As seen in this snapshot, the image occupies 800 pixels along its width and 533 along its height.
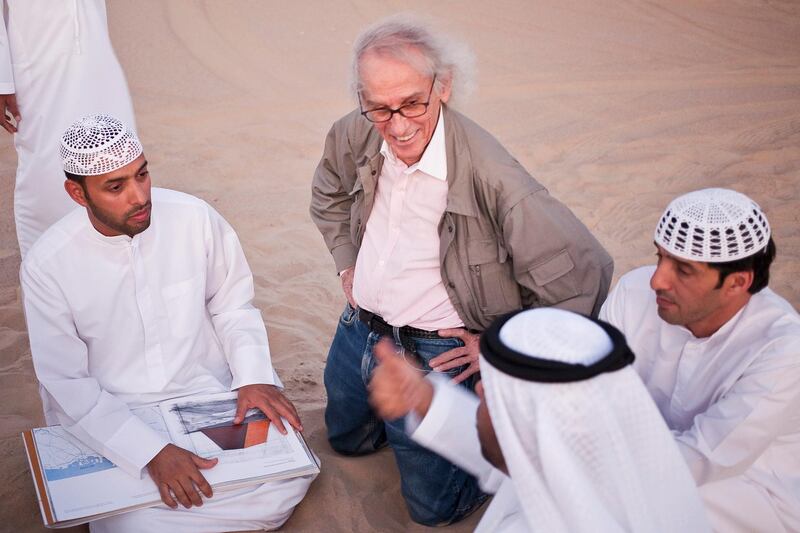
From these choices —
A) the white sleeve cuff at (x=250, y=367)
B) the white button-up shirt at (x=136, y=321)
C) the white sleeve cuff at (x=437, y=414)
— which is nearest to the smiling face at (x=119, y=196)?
the white button-up shirt at (x=136, y=321)

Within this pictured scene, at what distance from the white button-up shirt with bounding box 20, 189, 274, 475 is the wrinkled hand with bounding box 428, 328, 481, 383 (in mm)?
707

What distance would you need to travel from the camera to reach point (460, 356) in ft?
11.5

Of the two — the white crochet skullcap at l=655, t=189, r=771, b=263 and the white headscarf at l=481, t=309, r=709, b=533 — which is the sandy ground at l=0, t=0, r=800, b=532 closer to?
the white crochet skullcap at l=655, t=189, r=771, b=263

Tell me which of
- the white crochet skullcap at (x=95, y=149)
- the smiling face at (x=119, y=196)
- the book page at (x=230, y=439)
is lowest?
the book page at (x=230, y=439)

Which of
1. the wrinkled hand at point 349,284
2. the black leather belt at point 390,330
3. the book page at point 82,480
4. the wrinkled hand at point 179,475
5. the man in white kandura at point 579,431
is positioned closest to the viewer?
the man in white kandura at point 579,431

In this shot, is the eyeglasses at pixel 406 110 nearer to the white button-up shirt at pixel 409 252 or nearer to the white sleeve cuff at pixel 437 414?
the white button-up shirt at pixel 409 252

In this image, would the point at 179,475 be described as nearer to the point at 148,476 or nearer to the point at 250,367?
the point at 148,476

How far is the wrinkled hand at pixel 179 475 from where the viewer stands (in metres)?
3.21

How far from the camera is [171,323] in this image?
3715 mm

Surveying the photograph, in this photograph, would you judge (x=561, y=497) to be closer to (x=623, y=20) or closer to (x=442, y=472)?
(x=442, y=472)

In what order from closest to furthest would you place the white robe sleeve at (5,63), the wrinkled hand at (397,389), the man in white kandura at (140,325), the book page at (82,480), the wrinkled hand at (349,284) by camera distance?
the wrinkled hand at (397,389) → the book page at (82,480) → the man in white kandura at (140,325) → the wrinkled hand at (349,284) → the white robe sleeve at (5,63)

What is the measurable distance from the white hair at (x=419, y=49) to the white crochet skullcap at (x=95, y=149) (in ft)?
2.92

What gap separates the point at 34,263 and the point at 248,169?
13.8 feet

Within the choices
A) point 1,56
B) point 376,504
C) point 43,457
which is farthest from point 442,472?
point 1,56
